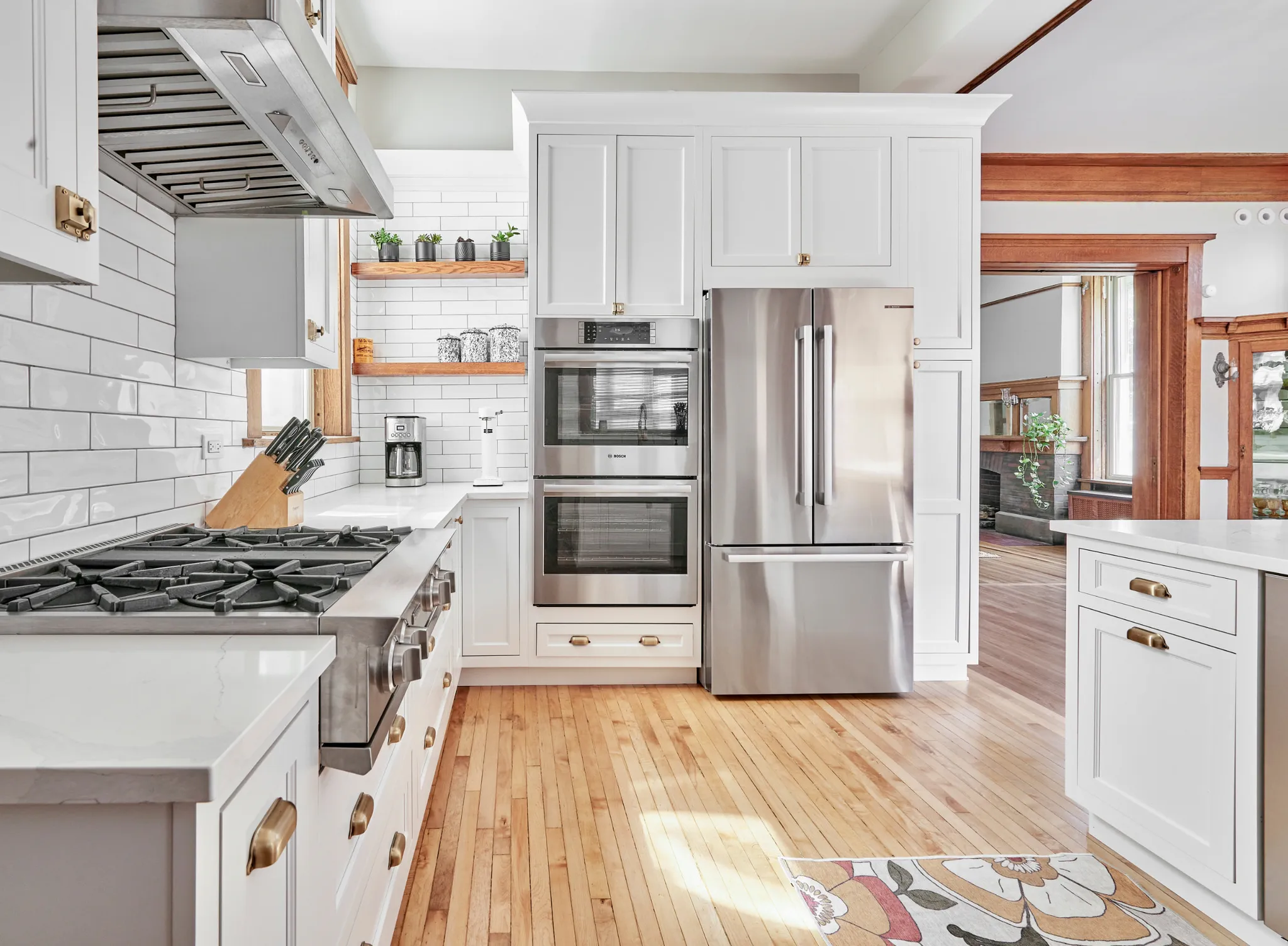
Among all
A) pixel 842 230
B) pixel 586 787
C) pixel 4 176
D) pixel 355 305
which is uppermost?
pixel 842 230

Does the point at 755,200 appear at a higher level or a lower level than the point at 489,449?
higher

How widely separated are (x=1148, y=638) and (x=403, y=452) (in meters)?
2.94

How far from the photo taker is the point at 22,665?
0.87 m

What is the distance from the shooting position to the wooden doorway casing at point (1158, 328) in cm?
468

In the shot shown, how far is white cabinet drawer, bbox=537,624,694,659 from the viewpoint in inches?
133

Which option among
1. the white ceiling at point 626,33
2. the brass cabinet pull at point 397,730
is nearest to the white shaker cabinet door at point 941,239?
the white ceiling at point 626,33

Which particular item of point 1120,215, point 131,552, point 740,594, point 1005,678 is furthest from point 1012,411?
point 131,552

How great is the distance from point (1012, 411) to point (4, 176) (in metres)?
10.3

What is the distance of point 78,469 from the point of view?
1.52 meters

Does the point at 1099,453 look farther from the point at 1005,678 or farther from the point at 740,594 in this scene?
the point at 740,594

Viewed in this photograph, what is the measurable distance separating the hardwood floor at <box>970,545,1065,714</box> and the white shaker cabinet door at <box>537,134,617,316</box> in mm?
2602

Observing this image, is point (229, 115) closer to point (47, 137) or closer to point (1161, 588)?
point (47, 137)

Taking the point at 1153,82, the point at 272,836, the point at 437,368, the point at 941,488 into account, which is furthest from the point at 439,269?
the point at 1153,82

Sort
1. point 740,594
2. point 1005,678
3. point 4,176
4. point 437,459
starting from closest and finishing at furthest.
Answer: point 4,176 < point 740,594 < point 1005,678 < point 437,459
